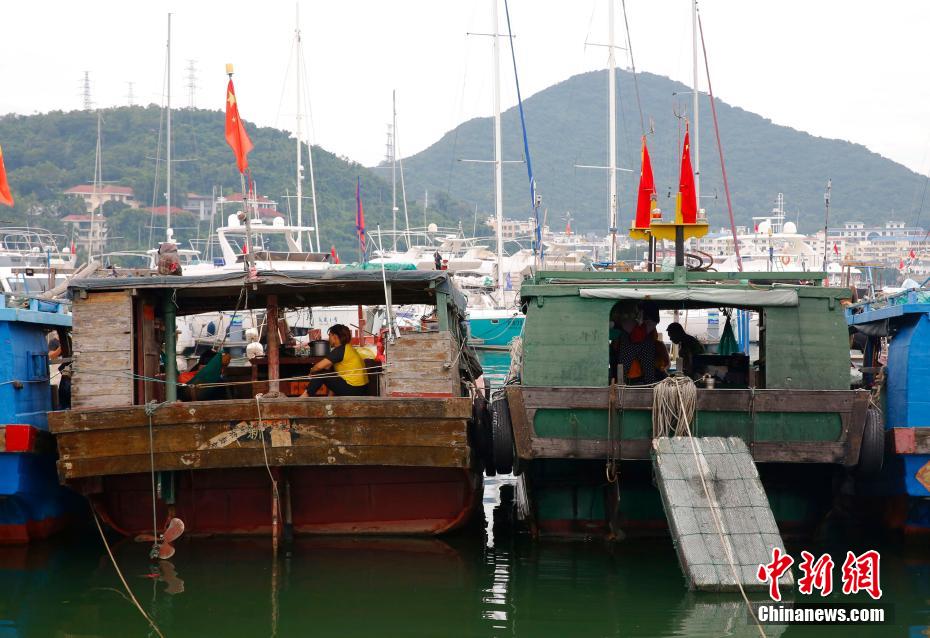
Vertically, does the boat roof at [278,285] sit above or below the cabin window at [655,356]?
above

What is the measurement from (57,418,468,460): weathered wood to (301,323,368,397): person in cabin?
1.15 metres

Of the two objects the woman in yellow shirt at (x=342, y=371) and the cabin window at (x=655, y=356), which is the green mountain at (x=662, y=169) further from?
the woman in yellow shirt at (x=342, y=371)

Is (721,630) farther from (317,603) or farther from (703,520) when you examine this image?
(317,603)

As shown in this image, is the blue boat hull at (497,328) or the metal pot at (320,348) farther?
the blue boat hull at (497,328)

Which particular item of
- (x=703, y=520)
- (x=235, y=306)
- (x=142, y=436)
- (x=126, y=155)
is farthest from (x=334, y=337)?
(x=126, y=155)

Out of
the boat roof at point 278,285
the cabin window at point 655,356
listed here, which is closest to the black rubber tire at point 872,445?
the cabin window at point 655,356

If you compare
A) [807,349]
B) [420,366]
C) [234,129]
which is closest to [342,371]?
[420,366]

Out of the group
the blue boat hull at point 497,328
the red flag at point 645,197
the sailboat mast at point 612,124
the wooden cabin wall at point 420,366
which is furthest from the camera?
the blue boat hull at point 497,328

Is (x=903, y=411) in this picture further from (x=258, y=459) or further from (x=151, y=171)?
(x=151, y=171)

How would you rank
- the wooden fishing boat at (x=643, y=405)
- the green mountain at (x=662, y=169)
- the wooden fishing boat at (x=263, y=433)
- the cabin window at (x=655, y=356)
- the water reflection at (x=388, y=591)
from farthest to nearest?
the green mountain at (x=662, y=169) → the cabin window at (x=655, y=356) → the wooden fishing boat at (x=263, y=433) → the wooden fishing boat at (x=643, y=405) → the water reflection at (x=388, y=591)

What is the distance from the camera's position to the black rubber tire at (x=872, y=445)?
12039 mm

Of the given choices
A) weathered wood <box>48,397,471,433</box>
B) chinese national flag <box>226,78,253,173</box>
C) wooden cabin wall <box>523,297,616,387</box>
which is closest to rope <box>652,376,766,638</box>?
wooden cabin wall <box>523,297,616,387</box>

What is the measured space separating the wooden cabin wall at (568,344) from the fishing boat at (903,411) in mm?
2929

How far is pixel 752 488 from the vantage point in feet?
35.7
